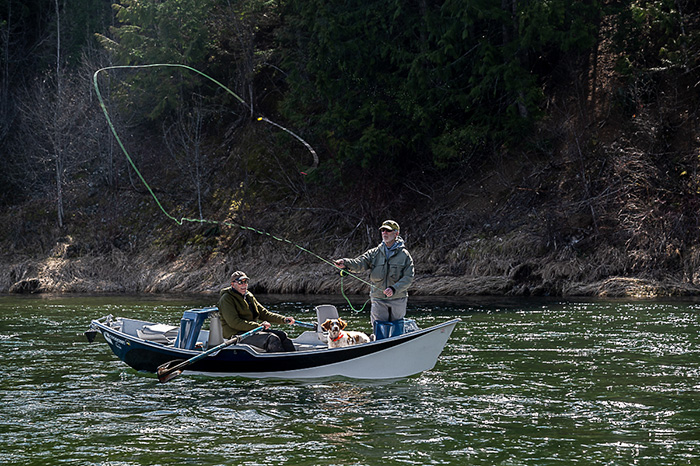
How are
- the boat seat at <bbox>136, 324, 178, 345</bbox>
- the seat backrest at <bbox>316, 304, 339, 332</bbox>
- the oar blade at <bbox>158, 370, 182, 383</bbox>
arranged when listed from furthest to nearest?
the boat seat at <bbox>136, 324, 178, 345</bbox>
the seat backrest at <bbox>316, 304, 339, 332</bbox>
the oar blade at <bbox>158, 370, 182, 383</bbox>

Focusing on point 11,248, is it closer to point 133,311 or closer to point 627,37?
point 133,311

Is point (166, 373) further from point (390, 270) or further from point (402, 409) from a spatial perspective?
point (402, 409)

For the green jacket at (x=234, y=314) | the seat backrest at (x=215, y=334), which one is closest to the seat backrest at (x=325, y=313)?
the green jacket at (x=234, y=314)

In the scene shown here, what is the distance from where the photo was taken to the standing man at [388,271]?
39.4ft

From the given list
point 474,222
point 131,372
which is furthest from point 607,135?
point 131,372

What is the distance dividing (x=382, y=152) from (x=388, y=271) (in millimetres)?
18417

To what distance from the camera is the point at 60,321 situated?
20.1 m

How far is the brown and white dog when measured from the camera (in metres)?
12.0

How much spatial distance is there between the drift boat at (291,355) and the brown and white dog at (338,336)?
0.20m

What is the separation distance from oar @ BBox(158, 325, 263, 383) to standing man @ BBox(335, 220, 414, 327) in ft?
5.43

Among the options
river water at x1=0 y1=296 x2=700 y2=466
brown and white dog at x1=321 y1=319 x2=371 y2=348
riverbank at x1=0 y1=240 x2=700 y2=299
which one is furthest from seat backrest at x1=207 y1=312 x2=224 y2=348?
riverbank at x1=0 y1=240 x2=700 y2=299

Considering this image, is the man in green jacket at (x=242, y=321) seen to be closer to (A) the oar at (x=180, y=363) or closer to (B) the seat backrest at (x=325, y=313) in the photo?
(A) the oar at (x=180, y=363)

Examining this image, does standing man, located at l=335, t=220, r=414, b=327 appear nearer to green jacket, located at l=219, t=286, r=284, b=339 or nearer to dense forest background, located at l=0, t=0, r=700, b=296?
green jacket, located at l=219, t=286, r=284, b=339

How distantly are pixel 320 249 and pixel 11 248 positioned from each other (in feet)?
45.7
